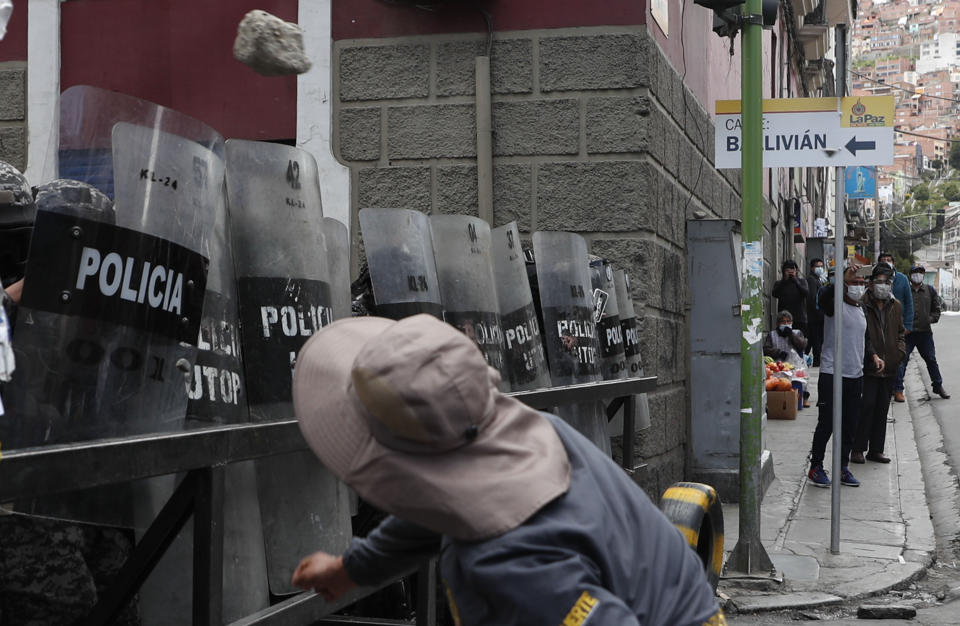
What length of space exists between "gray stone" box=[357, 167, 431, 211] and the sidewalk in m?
2.94

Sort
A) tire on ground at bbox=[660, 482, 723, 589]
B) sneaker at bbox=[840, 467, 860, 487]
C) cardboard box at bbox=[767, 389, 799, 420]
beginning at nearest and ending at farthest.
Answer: tire on ground at bbox=[660, 482, 723, 589]
sneaker at bbox=[840, 467, 860, 487]
cardboard box at bbox=[767, 389, 799, 420]

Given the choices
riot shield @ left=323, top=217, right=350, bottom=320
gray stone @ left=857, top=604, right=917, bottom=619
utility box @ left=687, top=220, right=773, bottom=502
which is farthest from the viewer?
utility box @ left=687, top=220, right=773, bottom=502

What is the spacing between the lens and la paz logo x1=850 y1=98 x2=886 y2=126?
22.4 ft

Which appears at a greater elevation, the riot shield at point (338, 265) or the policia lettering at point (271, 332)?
the riot shield at point (338, 265)

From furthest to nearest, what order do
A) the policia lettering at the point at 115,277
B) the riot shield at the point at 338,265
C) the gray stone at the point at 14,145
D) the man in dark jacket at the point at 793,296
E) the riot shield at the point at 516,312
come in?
the man in dark jacket at the point at 793,296 < the gray stone at the point at 14,145 < the riot shield at the point at 516,312 < the riot shield at the point at 338,265 < the policia lettering at the point at 115,277

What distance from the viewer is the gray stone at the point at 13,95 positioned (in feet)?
25.1

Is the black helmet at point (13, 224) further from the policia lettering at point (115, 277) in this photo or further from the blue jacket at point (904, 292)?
the blue jacket at point (904, 292)

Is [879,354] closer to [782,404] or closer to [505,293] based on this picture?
[782,404]

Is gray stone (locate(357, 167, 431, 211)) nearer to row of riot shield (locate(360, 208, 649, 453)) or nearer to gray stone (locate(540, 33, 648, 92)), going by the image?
gray stone (locate(540, 33, 648, 92))

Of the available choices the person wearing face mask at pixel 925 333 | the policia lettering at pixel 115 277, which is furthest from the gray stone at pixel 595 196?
the person wearing face mask at pixel 925 333

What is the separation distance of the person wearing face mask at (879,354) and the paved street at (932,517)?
36 cm

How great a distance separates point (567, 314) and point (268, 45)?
64.6 inches

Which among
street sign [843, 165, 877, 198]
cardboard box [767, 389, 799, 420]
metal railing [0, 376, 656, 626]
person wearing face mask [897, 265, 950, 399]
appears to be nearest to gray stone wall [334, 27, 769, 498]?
metal railing [0, 376, 656, 626]

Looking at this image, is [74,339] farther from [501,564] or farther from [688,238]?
[688,238]
